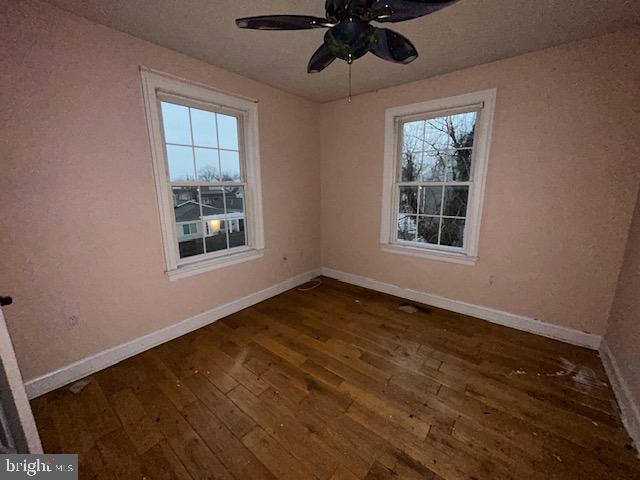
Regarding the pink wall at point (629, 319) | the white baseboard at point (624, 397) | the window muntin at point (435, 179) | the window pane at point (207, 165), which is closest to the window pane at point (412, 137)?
the window muntin at point (435, 179)

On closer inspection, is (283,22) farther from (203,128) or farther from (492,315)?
(492,315)

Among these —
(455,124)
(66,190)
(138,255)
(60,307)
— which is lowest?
(60,307)

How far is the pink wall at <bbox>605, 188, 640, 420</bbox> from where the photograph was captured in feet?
5.21

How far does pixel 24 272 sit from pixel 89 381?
34.4 inches

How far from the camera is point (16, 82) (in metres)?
1.50

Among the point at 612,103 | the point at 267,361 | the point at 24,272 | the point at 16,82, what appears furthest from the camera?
the point at 267,361

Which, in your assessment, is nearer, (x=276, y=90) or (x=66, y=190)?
(x=66, y=190)

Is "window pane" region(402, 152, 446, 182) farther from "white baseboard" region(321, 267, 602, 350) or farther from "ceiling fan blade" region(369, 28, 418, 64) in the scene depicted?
"ceiling fan blade" region(369, 28, 418, 64)

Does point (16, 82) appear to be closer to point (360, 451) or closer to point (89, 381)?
point (89, 381)

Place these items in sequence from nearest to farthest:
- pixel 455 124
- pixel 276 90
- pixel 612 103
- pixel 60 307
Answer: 1. pixel 60 307
2. pixel 612 103
3. pixel 455 124
4. pixel 276 90

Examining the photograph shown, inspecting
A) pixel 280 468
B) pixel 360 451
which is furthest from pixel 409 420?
pixel 280 468

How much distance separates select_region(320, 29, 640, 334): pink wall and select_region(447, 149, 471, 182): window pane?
0.84ft

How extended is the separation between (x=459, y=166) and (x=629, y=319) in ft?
5.78

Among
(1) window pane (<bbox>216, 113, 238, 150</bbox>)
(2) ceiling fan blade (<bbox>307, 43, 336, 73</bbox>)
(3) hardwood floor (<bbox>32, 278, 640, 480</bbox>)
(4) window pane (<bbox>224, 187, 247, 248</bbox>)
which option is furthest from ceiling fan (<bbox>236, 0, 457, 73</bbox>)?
(3) hardwood floor (<bbox>32, 278, 640, 480</bbox>)
